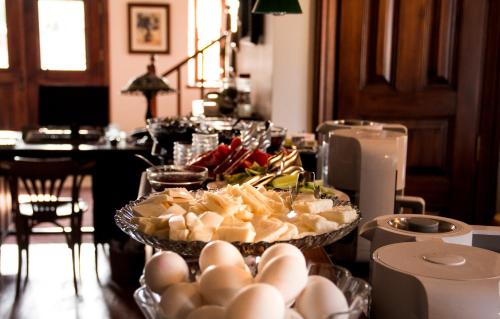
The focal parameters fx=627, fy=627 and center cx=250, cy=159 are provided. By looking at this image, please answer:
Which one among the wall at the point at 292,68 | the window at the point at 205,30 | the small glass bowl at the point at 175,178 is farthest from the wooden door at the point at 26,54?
the small glass bowl at the point at 175,178

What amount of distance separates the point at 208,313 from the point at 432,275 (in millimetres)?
340

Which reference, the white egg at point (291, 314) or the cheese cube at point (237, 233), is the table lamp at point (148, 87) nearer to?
the cheese cube at point (237, 233)

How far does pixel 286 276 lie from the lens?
2.28 feet

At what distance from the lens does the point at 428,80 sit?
139 inches

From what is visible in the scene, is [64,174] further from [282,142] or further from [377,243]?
[377,243]

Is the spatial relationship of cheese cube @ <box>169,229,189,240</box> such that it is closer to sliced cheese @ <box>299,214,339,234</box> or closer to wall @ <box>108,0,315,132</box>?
sliced cheese @ <box>299,214,339,234</box>

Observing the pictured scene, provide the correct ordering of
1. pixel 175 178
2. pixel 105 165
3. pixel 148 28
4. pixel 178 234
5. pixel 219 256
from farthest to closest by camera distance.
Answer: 1. pixel 148 28
2. pixel 105 165
3. pixel 175 178
4. pixel 178 234
5. pixel 219 256

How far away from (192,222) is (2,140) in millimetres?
3662

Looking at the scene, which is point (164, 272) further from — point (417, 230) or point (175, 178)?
point (175, 178)

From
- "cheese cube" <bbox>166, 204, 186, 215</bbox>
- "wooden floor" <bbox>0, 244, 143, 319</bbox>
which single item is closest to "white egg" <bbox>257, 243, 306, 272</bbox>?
"cheese cube" <bbox>166, 204, 186, 215</bbox>

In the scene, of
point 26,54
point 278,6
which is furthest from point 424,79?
point 26,54

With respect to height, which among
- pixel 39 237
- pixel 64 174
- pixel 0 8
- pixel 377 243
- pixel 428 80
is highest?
pixel 0 8

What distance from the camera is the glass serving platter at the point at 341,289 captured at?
0.72m

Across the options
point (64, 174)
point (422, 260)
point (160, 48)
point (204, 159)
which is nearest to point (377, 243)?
point (422, 260)
